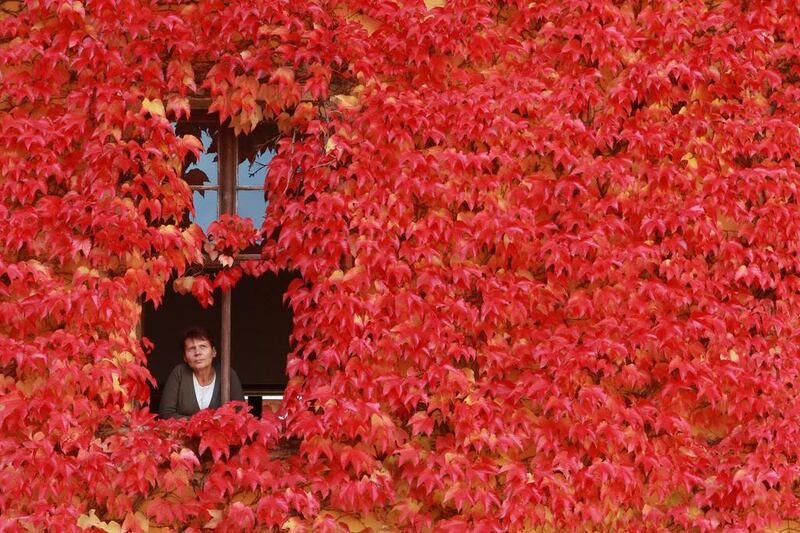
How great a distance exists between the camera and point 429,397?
5.64 metres

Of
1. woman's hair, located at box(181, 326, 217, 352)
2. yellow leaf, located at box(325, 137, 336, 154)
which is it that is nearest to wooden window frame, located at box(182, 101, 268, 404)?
woman's hair, located at box(181, 326, 217, 352)

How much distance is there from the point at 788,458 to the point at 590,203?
6.50 ft

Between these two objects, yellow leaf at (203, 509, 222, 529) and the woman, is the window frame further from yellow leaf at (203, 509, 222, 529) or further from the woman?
yellow leaf at (203, 509, 222, 529)

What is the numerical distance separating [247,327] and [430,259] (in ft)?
23.0

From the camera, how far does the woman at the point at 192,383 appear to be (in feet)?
19.1

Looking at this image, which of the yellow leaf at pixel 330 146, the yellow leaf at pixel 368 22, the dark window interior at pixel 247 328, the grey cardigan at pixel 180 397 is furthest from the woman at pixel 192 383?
the dark window interior at pixel 247 328

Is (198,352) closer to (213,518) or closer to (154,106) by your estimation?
(213,518)

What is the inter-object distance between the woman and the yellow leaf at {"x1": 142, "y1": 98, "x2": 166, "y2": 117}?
1.34 m

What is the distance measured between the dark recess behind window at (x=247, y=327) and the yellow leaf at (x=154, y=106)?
5.85m

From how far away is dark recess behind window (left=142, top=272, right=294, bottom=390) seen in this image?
11.6 metres

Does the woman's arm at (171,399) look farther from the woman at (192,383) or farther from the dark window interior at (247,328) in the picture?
the dark window interior at (247,328)

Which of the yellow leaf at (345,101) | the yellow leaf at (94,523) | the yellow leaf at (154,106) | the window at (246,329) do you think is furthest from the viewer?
the window at (246,329)

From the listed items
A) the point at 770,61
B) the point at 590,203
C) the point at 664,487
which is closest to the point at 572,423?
the point at 664,487

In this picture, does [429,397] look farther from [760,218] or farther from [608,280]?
Answer: [760,218]
